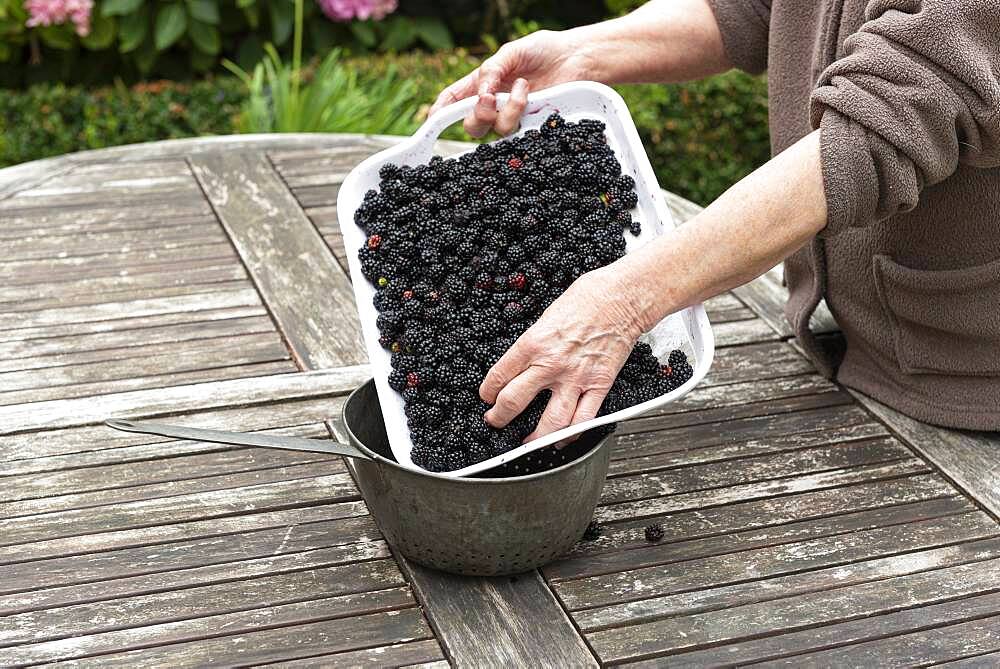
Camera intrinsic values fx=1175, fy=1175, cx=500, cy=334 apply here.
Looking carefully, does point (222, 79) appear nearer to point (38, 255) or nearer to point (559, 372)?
point (38, 255)

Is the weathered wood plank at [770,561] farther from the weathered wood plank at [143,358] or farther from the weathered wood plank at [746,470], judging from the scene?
the weathered wood plank at [143,358]

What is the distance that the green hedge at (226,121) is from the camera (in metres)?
3.99

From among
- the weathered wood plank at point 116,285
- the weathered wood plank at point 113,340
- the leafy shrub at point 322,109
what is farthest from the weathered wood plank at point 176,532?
the leafy shrub at point 322,109

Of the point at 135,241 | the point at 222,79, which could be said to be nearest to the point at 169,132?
the point at 222,79

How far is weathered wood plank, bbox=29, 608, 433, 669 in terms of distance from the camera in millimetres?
1344

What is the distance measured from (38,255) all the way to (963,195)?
1.75m

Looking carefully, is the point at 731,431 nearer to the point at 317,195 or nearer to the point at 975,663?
the point at 975,663

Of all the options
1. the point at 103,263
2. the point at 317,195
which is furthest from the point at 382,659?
the point at 317,195

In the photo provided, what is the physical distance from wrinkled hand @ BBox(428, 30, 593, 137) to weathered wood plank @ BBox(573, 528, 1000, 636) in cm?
78

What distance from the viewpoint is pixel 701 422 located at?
6.12ft

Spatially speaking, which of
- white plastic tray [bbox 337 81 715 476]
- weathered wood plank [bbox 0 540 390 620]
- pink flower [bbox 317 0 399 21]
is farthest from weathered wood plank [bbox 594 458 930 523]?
pink flower [bbox 317 0 399 21]

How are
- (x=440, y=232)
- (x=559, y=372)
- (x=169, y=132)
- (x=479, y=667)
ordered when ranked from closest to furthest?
(x=479, y=667), (x=559, y=372), (x=440, y=232), (x=169, y=132)

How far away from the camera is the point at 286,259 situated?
7.80 ft

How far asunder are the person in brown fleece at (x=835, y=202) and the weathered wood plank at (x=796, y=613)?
27 cm
